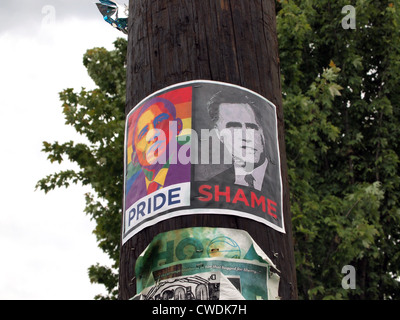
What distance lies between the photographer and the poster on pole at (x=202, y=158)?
185 centimetres

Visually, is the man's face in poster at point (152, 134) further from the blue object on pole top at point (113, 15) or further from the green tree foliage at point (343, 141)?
the green tree foliage at point (343, 141)

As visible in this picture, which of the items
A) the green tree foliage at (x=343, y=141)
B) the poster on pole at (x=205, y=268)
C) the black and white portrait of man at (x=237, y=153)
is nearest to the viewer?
the poster on pole at (x=205, y=268)

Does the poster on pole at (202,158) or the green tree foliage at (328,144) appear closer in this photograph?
the poster on pole at (202,158)

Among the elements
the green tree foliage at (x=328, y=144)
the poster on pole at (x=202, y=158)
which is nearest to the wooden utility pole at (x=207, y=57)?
the poster on pole at (x=202, y=158)

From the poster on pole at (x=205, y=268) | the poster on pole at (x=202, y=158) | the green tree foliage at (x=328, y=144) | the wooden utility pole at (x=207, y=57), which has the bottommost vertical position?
Result: the poster on pole at (x=205, y=268)

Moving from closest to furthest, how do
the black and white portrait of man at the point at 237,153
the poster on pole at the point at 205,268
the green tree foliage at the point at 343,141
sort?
the poster on pole at the point at 205,268 → the black and white portrait of man at the point at 237,153 → the green tree foliage at the point at 343,141

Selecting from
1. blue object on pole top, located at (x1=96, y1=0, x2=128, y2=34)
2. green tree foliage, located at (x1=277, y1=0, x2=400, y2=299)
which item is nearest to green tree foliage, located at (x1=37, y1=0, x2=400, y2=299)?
green tree foliage, located at (x1=277, y1=0, x2=400, y2=299)

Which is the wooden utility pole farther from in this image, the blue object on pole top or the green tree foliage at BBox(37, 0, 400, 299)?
the green tree foliage at BBox(37, 0, 400, 299)

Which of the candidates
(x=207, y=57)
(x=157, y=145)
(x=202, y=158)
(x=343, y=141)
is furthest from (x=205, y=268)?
(x=343, y=141)

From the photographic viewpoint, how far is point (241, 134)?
1.95 m

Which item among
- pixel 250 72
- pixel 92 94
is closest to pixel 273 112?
pixel 250 72

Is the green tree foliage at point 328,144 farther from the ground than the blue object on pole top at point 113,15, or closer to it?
farther from the ground

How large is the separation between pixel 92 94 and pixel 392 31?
6.22 m

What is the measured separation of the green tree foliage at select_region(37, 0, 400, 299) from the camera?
378 inches
